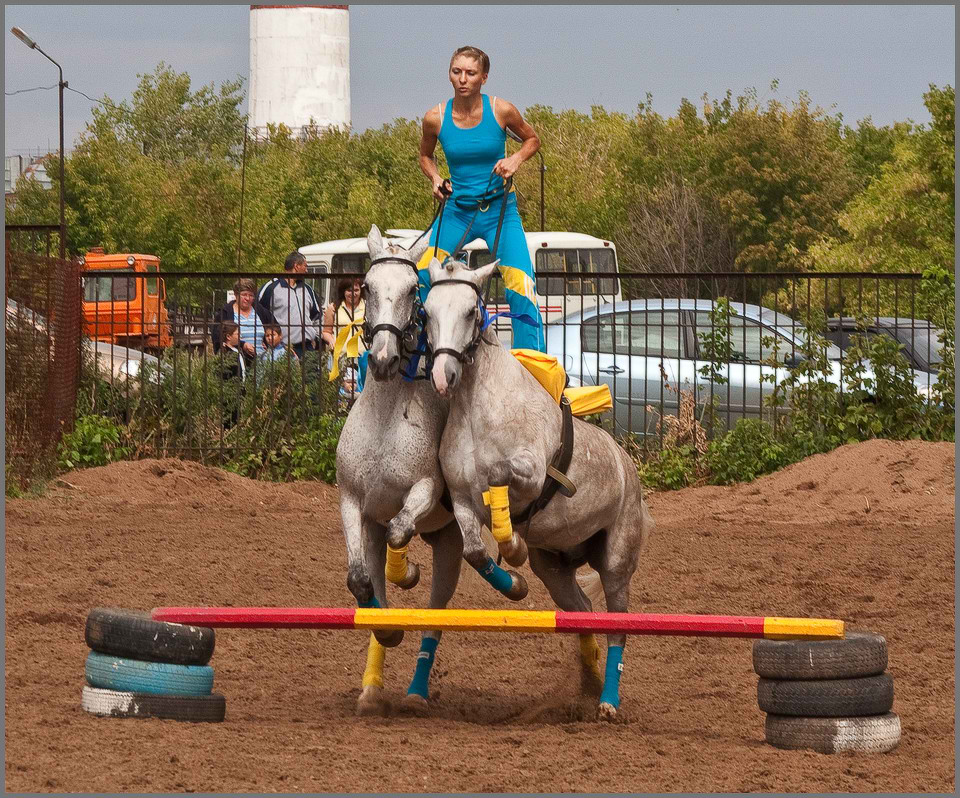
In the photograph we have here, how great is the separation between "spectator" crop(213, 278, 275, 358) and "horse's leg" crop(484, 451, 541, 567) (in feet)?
27.9

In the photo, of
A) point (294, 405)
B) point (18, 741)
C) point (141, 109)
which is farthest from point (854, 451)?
point (141, 109)

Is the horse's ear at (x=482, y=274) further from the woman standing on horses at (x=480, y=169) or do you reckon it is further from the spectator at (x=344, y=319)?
the spectator at (x=344, y=319)

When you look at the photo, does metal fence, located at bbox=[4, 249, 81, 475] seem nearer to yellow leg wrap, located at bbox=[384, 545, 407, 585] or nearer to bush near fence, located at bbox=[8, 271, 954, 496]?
bush near fence, located at bbox=[8, 271, 954, 496]

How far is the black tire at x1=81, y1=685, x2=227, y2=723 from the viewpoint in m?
5.74

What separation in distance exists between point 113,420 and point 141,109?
4772 cm

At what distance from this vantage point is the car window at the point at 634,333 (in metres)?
14.1

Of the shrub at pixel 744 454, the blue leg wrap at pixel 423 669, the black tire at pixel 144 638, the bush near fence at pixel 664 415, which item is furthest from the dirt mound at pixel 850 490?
the black tire at pixel 144 638

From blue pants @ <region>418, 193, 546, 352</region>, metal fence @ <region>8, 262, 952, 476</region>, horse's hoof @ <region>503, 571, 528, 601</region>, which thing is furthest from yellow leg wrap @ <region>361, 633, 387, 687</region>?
metal fence @ <region>8, 262, 952, 476</region>

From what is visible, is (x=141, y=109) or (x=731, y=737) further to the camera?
(x=141, y=109)

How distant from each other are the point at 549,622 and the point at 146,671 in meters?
1.76

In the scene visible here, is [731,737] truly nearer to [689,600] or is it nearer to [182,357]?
[689,600]

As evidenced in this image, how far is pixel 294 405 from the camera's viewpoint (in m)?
14.1

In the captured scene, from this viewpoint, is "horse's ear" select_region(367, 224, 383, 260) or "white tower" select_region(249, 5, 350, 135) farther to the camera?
"white tower" select_region(249, 5, 350, 135)

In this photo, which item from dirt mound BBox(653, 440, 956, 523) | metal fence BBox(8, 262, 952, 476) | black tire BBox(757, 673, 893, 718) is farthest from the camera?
metal fence BBox(8, 262, 952, 476)
